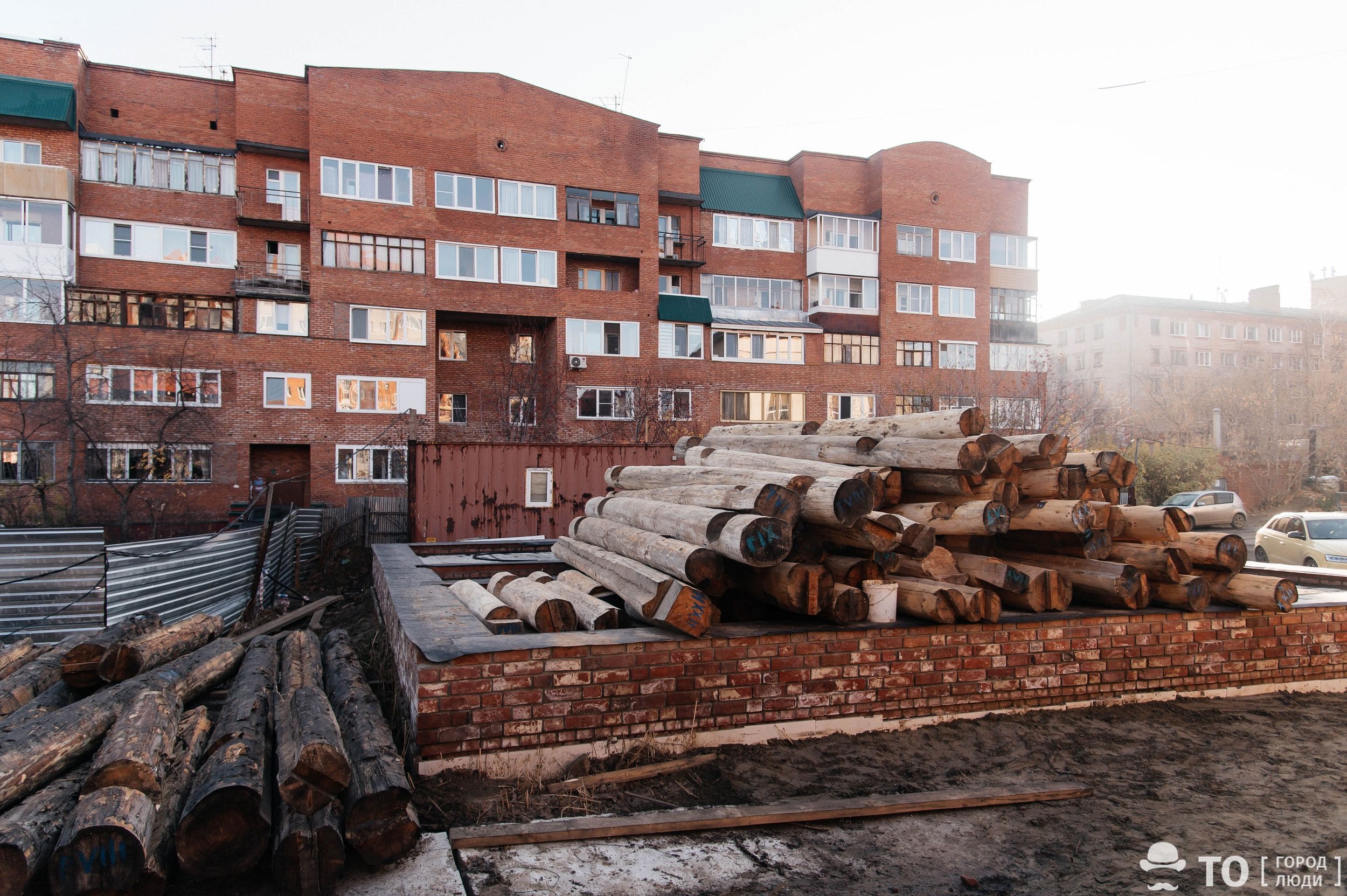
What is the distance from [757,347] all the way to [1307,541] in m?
23.8

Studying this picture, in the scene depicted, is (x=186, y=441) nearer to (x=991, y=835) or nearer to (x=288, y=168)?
(x=288, y=168)

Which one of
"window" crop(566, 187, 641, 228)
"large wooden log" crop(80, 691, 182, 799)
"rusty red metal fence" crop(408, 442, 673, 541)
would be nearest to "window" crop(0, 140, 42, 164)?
"window" crop(566, 187, 641, 228)

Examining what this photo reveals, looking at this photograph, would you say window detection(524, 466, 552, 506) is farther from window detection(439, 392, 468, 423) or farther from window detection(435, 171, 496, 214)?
window detection(435, 171, 496, 214)

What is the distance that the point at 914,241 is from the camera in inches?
1539

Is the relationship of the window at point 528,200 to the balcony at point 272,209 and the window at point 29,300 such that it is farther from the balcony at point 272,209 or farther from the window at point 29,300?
the window at point 29,300

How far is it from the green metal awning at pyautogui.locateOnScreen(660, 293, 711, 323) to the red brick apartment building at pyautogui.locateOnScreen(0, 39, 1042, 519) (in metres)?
0.10

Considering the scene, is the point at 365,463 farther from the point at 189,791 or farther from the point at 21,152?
the point at 189,791

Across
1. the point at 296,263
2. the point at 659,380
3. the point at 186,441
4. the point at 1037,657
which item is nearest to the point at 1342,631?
the point at 1037,657

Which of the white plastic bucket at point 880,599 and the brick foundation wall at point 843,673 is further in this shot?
the white plastic bucket at point 880,599

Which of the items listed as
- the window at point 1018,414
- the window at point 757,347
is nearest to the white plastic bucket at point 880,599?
the window at point 1018,414

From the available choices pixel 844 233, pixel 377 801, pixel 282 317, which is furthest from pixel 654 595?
pixel 844 233

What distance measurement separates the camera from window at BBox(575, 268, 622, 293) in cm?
3447

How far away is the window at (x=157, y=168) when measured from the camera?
29375 mm

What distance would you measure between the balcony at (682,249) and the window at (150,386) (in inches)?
751
